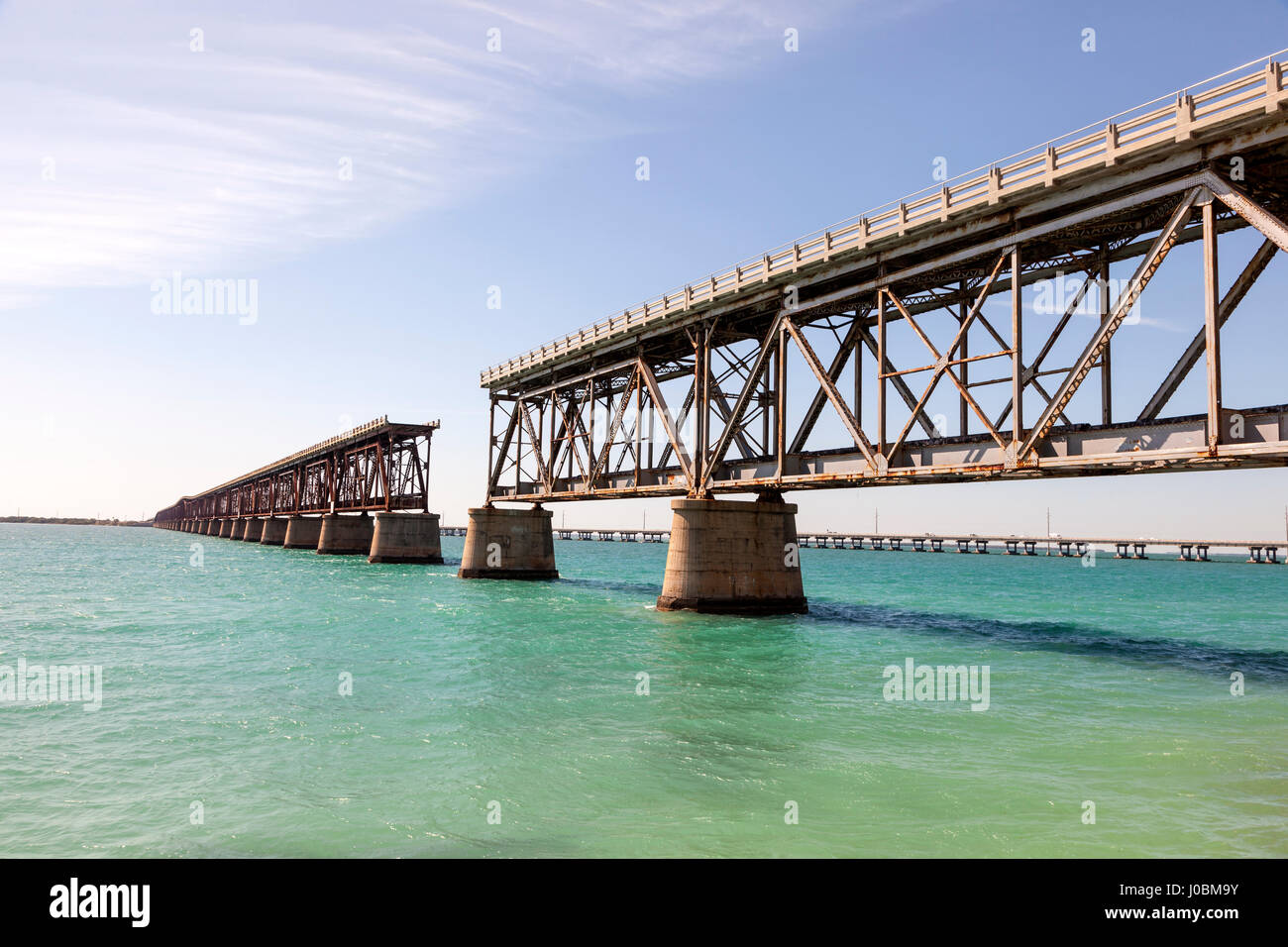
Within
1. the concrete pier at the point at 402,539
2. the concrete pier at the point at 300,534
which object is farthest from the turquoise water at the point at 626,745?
the concrete pier at the point at 300,534

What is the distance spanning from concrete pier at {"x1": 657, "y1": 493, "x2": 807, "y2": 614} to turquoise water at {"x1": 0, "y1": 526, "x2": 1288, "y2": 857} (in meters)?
1.52

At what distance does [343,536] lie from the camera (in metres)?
101

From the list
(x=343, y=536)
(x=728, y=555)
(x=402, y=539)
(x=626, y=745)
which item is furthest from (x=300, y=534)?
(x=626, y=745)

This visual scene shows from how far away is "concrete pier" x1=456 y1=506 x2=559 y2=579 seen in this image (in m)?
57.8

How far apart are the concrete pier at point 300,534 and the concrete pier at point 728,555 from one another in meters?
96.2

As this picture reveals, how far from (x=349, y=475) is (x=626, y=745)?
9744 cm

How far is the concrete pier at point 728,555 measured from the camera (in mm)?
33750

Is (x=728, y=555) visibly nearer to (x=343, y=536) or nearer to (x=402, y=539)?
(x=402, y=539)

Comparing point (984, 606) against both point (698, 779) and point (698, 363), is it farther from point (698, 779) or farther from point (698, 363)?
point (698, 779)

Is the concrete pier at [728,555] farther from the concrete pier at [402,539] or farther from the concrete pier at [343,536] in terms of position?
the concrete pier at [343,536]

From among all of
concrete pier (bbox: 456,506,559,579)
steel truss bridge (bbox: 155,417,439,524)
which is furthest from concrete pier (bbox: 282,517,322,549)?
concrete pier (bbox: 456,506,559,579)

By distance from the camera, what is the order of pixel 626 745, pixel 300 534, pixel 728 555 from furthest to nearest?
pixel 300 534 < pixel 728 555 < pixel 626 745

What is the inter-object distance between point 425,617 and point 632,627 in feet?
34.0
